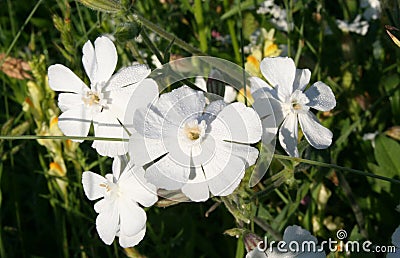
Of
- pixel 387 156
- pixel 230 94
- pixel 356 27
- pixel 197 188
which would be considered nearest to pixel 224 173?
pixel 197 188

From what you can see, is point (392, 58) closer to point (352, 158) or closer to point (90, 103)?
point (352, 158)

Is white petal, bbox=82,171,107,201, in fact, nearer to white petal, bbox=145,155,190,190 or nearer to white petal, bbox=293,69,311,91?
white petal, bbox=145,155,190,190

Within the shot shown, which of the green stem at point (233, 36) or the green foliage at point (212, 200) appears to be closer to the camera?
the green foliage at point (212, 200)

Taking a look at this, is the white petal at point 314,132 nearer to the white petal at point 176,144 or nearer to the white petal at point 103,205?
the white petal at point 176,144

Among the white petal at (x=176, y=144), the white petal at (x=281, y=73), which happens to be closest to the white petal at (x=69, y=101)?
the white petal at (x=176, y=144)

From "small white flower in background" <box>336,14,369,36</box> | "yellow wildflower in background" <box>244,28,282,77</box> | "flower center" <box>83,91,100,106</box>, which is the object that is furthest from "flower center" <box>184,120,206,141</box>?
"small white flower in background" <box>336,14,369,36</box>
